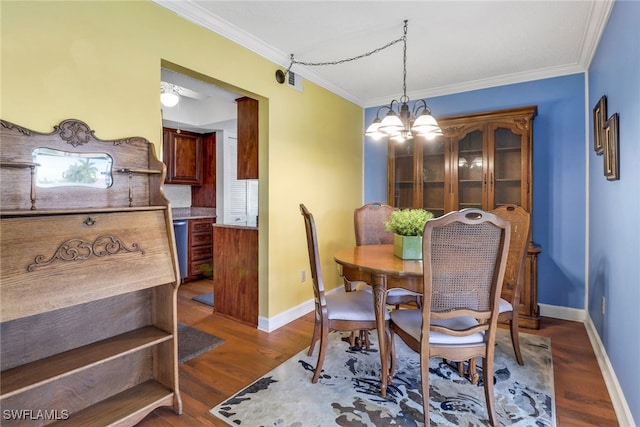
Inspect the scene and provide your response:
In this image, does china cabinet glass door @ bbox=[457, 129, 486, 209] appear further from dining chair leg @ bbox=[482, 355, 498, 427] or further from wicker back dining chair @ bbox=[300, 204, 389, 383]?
dining chair leg @ bbox=[482, 355, 498, 427]

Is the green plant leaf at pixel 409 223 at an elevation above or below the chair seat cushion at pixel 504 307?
above

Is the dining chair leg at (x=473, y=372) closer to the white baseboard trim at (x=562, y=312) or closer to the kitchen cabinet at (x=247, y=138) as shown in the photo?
the white baseboard trim at (x=562, y=312)

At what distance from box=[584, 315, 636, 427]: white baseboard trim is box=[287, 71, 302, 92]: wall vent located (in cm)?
322

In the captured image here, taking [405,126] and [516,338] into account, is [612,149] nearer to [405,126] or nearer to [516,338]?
[405,126]

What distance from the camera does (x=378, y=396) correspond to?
204 cm

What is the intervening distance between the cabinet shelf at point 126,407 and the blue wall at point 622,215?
239 centimetres

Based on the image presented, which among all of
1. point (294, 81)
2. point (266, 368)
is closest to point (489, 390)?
point (266, 368)

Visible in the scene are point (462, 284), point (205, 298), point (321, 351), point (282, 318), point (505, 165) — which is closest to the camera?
point (462, 284)

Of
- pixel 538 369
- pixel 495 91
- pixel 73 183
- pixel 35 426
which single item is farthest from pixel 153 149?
pixel 495 91

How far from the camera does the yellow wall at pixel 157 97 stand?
1609 millimetres

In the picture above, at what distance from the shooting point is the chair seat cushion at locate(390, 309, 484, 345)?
1781 millimetres

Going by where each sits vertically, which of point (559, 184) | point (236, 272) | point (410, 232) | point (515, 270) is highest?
point (559, 184)

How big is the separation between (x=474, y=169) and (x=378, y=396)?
2.59 m

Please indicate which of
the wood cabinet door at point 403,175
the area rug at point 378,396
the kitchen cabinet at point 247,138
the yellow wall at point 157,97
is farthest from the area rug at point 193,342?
the wood cabinet door at point 403,175
